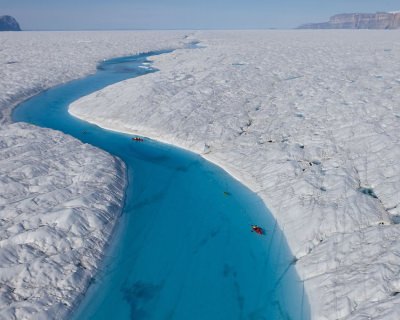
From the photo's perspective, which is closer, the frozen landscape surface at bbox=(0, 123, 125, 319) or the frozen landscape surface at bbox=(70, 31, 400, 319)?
the frozen landscape surface at bbox=(0, 123, 125, 319)

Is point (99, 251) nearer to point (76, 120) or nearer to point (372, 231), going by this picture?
point (372, 231)

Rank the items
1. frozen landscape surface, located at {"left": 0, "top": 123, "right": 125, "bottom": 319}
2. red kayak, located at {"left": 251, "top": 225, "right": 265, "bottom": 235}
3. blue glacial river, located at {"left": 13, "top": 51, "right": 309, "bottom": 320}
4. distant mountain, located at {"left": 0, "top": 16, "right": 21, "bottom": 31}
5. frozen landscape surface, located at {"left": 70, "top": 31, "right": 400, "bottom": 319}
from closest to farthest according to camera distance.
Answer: frozen landscape surface, located at {"left": 0, "top": 123, "right": 125, "bottom": 319} → blue glacial river, located at {"left": 13, "top": 51, "right": 309, "bottom": 320} → frozen landscape surface, located at {"left": 70, "top": 31, "right": 400, "bottom": 319} → red kayak, located at {"left": 251, "top": 225, "right": 265, "bottom": 235} → distant mountain, located at {"left": 0, "top": 16, "right": 21, "bottom": 31}

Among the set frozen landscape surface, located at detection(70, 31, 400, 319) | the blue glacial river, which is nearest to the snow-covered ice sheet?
frozen landscape surface, located at detection(70, 31, 400, 319)

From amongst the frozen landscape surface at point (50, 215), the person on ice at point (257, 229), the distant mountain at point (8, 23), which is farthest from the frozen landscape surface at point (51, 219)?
the distant mountain at point (8, 23)

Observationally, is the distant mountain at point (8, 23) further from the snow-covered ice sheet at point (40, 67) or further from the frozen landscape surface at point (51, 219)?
the frozen landscape surface at point (51, 219)

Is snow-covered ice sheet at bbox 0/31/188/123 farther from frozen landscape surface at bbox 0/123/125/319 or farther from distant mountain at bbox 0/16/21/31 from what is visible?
distant mountain at bbox 0/16/21/31

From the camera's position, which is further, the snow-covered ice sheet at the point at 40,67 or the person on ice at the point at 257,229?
the snow-covered ice sheet at the point at 40,67

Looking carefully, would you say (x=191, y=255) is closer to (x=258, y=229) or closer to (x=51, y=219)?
(x=258, y=229)
